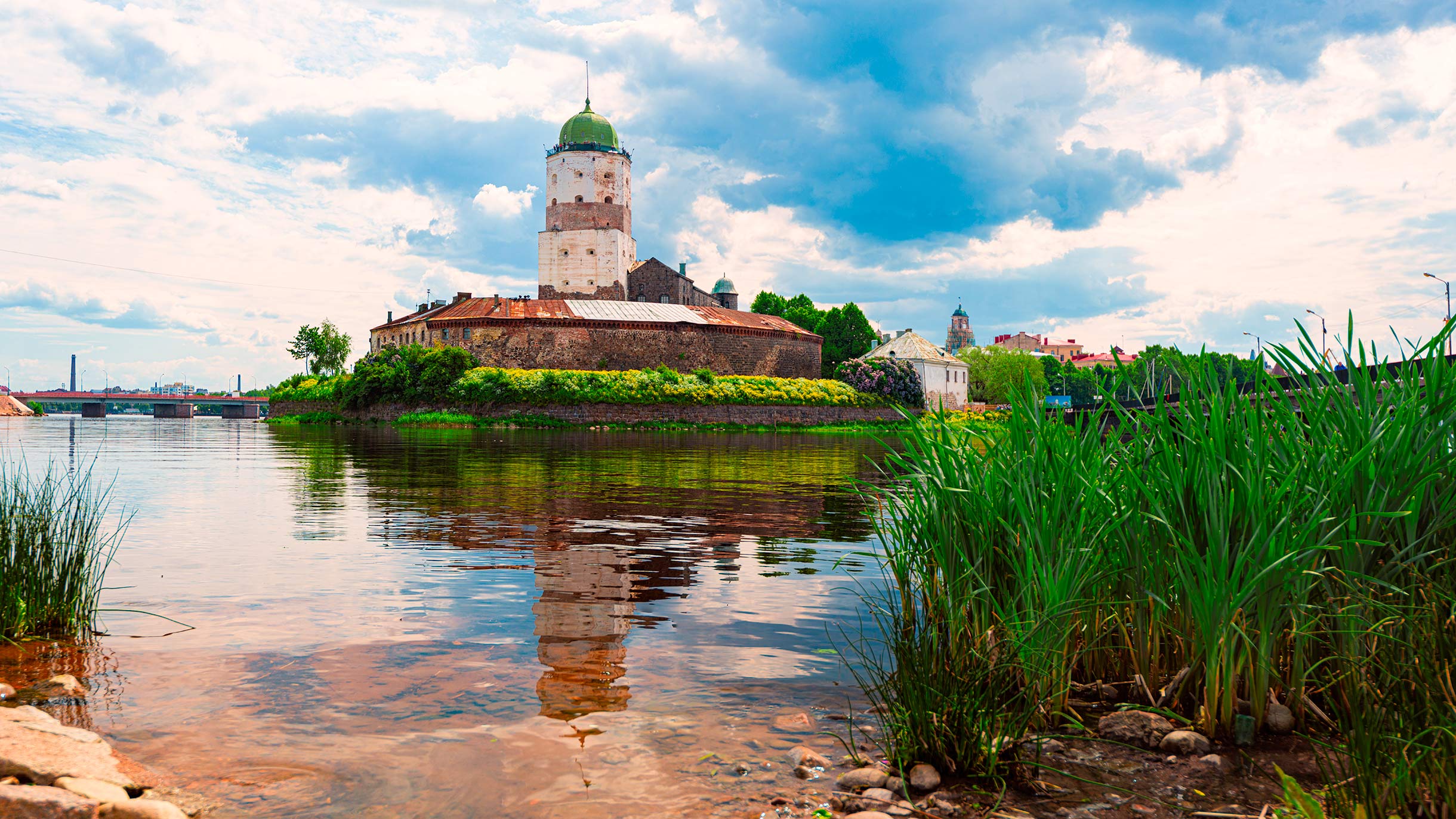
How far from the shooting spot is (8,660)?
5953 mm

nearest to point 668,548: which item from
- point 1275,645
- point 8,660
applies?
point 8,660

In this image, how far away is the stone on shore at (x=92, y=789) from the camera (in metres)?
3.61

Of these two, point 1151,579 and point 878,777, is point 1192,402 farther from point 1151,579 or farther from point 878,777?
point 878,777

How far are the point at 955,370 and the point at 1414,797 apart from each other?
9983cm

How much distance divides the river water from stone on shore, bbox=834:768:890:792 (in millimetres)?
108

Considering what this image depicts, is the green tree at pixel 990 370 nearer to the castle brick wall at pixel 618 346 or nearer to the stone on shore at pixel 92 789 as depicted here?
the castle brick wall at pixel 618 346

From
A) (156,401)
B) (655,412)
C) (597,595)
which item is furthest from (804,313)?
(597,595)

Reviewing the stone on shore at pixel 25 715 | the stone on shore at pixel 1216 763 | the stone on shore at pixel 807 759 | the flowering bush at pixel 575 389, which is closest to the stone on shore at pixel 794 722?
the stone on shore at pixel 807 759

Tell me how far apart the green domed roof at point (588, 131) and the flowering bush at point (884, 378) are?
36.0 metres

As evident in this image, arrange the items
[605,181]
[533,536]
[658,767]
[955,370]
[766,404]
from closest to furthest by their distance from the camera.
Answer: [658,767], [533,536], [766,404], [605,181], [955,370]

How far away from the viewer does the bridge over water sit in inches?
4515

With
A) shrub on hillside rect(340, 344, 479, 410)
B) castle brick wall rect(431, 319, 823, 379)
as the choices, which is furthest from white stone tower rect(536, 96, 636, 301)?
shrub on hillside rect(340, 344, 479, 410)

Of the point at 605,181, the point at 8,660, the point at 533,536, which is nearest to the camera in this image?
the point at 8,660

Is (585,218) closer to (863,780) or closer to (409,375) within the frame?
(409,375)
